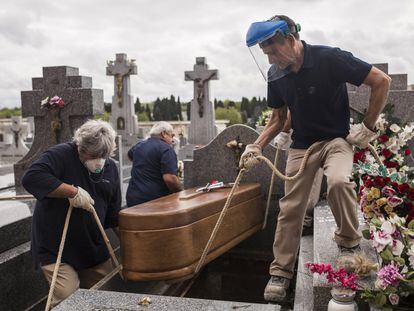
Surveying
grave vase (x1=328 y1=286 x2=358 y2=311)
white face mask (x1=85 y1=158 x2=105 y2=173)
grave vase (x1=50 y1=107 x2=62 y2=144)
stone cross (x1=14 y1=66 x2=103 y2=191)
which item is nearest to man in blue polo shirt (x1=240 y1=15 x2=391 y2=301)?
grave vase (x1=328 y1=286 x2=358 y2=311)

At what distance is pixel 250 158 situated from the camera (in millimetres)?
3521

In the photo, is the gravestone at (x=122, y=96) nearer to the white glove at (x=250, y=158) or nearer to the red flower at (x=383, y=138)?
the red flower at (x=383, y=138)

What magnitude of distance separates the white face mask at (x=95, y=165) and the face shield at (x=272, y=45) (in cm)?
141

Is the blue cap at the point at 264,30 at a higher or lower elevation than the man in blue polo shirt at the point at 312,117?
higher

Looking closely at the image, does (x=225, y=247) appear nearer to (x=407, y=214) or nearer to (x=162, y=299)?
(x=162, y=299)

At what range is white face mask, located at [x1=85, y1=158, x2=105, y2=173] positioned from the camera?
365 cm

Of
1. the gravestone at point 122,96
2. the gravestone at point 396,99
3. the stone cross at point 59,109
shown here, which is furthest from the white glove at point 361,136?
the gravestone at point 122,96

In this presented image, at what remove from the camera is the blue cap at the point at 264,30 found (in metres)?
3.11

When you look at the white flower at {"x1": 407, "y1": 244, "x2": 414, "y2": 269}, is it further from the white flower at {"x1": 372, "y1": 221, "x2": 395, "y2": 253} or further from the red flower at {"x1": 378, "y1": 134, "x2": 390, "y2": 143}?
the red flower at {"x1": 378, "y1": 134, "x2": 390, "y2": 143}

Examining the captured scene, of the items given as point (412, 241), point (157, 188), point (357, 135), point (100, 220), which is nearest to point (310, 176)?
point (357, 135)

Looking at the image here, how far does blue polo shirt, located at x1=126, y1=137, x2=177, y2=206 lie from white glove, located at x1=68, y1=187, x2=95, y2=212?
1.57m

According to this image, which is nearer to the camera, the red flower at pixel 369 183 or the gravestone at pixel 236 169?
the red flower at pixel 369 183

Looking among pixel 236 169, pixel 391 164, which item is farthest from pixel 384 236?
pixel 236 169

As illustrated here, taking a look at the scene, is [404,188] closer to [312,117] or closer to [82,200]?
[312,117]
